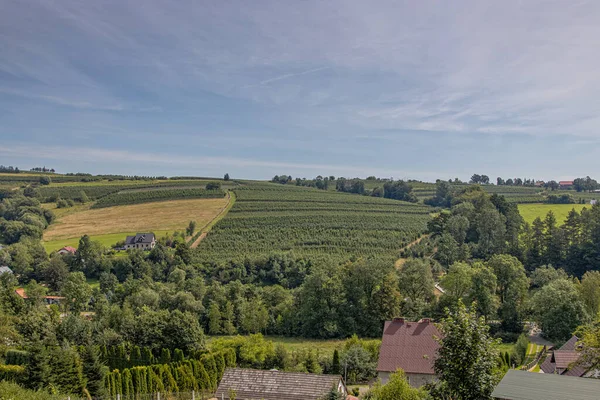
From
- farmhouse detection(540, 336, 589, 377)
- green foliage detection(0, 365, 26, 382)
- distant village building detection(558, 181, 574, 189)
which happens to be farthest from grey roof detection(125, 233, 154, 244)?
distant village building detection(558, 181, 574, 189)

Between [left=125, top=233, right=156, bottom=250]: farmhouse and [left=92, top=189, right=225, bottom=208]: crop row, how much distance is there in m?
22.6

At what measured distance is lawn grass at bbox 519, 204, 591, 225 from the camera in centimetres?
7444

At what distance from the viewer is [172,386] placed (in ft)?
86.1

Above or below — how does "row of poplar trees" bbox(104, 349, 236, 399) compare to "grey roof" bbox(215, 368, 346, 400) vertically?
below

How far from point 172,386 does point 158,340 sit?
10.9 meters

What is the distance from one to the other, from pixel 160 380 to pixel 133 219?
216ft

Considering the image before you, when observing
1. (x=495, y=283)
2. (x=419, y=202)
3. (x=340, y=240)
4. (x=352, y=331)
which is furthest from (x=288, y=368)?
(x=419, y=202)

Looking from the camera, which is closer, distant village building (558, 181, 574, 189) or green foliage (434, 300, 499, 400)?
green foliage (434, 300, 499, 400)

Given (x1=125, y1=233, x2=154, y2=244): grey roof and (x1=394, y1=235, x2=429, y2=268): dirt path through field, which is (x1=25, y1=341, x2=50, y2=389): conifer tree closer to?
(x1=394, y1=235, x2=429, y2=268): dirt path through field

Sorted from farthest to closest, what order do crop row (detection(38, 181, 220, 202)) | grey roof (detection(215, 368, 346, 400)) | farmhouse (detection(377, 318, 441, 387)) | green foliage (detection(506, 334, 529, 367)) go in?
1. crop row (detection(38, 181, 220, 202))
2. green foliage (detection(506, 334, 529, 367))
3. farmhouse (detection(377, 318, 441, 387))
4. grey roof (detection(215, 368, 346, 400))

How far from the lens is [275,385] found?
24.3 metres

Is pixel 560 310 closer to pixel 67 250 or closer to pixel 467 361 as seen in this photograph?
pixel 467 361

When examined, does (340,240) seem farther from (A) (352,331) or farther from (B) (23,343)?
(B) (23,343)

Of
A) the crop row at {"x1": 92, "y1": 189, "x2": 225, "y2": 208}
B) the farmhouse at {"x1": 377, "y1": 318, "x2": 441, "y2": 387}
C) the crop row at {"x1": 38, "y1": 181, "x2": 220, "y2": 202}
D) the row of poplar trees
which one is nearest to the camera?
the row of poplar trees
